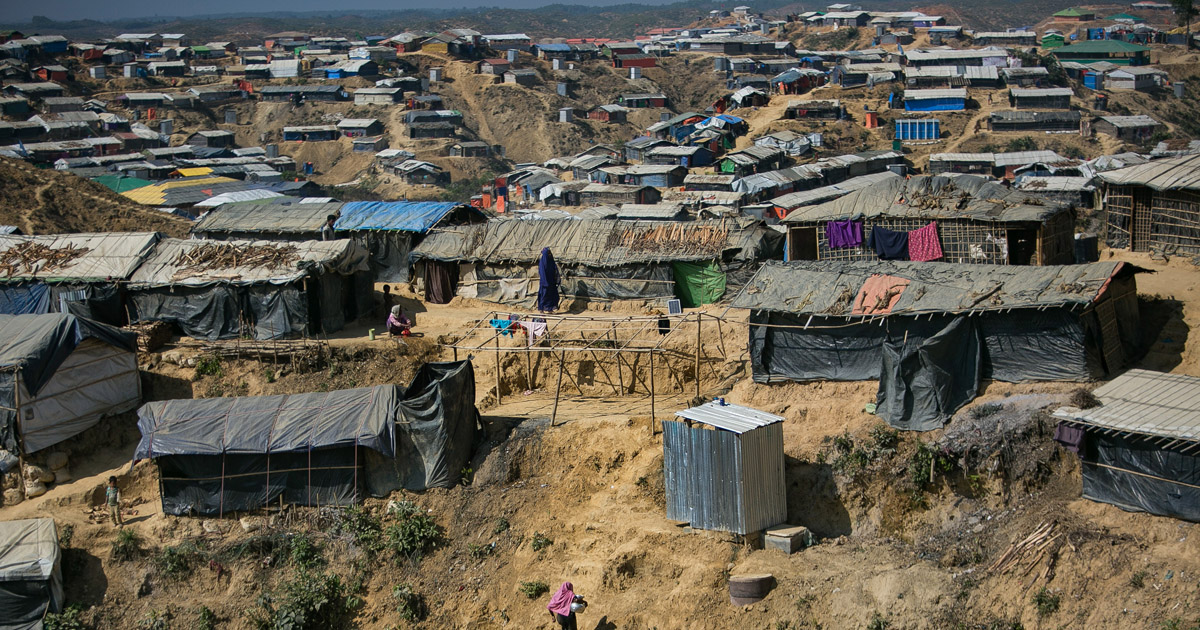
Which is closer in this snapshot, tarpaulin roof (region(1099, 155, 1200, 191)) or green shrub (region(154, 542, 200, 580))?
green shrub (region(154, 542, 200, 580))

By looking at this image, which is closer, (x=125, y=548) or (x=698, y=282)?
(x=125, y=548)

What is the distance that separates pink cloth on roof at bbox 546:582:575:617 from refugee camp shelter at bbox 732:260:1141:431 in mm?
5853

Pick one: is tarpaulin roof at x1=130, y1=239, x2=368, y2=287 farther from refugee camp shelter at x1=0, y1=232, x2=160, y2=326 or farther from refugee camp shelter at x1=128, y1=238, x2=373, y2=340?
refugee camp shelter at x1=0, y1=232, x2=160, y2=326

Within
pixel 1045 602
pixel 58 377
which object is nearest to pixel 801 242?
pixel 1045 602

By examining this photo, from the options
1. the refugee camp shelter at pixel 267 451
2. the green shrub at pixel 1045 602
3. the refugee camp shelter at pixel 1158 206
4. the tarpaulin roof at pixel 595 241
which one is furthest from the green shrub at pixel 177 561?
the refugee camp shelter at pixel 1158 206

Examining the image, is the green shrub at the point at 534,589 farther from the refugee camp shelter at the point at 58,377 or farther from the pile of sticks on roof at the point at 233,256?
the pile of sticks on roof at the point at 233,256

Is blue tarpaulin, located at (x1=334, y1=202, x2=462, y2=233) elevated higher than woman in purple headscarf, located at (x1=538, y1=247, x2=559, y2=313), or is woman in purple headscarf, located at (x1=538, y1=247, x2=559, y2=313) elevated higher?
blue tarpaulin, located at (x1=334, y1=202, x2=462, y2=233)

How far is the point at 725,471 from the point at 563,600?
300cm

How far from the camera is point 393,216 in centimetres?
2825

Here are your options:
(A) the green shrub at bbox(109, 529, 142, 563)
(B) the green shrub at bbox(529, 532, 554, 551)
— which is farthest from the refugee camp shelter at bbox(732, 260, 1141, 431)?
(A) the green shrub at bbox(109, 529, 142, 563)

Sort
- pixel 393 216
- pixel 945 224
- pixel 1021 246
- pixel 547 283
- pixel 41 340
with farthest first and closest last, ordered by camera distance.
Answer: pixel 393 216 < pixel 547 283 < pixel 945 224 < pixel 1021 246 < pixel 41 340

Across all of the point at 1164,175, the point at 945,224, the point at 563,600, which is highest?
the point at 1164,175

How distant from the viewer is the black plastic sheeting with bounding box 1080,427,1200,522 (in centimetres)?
1309

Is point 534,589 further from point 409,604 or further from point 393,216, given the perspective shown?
point 393,216
